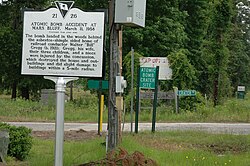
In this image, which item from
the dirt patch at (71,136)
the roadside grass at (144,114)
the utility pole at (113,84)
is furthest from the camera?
the roadside grass at (144,114)

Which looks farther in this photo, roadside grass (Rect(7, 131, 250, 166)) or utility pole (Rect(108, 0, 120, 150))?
utility pole (Rect(108, 0, 120, 150))

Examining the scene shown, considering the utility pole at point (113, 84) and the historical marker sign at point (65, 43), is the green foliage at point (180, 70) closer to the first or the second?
the utility pole at point (113, 84)

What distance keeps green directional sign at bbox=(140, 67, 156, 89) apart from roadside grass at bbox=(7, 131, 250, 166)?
238cm

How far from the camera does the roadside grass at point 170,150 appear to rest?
970 centimetres

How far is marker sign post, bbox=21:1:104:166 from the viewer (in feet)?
22.5

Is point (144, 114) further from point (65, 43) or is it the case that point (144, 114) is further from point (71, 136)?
point (65, 43)

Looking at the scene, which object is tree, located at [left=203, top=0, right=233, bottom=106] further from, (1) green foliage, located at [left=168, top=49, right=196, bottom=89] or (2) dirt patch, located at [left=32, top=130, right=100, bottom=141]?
(2) dirt patch, located at [left=32, top=130, right=100, bottom=141]

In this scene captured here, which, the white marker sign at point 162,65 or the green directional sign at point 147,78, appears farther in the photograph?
the white marker sign at point 162,65

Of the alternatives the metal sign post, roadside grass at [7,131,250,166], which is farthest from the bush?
the metal sign post

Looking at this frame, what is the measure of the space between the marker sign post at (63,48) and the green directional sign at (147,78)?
10.7 metres

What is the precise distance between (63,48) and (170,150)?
5.50 meters

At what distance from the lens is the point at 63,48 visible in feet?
22.6

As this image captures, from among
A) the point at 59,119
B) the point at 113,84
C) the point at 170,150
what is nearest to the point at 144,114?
the point at 170,150

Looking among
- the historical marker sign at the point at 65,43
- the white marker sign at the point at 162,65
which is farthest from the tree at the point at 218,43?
the historical marker sign at the point at 65,43
